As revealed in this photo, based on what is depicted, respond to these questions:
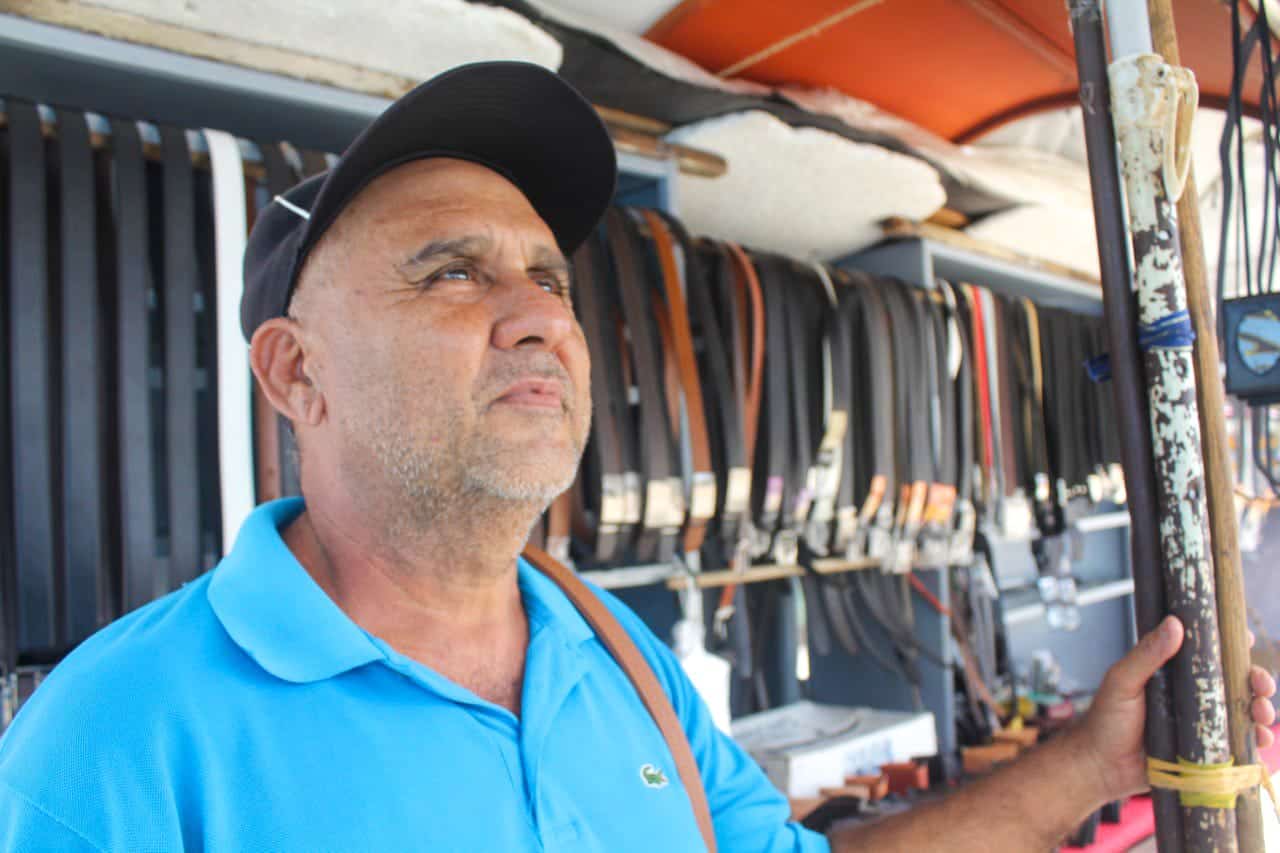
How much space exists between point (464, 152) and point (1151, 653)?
3.00 feet

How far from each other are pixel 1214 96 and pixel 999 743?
1840 millimetres

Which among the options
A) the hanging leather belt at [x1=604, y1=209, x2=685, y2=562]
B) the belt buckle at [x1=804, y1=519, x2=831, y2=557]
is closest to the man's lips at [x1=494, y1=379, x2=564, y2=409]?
the hanging leather belt at [x1=604, y1=209, x2=685, y2=562]

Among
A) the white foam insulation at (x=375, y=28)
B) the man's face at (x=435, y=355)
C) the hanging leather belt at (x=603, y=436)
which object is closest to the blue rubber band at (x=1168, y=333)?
the man's face at (x=435, y=355)

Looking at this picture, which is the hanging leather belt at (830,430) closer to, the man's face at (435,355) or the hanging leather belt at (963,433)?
the hanging leather belt at (963,433)

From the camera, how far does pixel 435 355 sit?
3.18ft

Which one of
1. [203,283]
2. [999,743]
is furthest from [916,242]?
[203,283]

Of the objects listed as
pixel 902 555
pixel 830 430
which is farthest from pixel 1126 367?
Answer: pixel 902 555

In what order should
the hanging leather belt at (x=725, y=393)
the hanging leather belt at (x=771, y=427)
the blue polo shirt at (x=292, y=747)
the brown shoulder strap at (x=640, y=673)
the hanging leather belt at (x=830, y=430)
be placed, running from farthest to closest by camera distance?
1. the hanging leather belt at (x=830, y=430)
2. the hanging leather belt at (x=771, y=427)
3. the hanging leather belt at (x=725, y=393)
4. the brown shoulder strap at (x=640, y=673)
5. the blue polo shirt at (x=292, y=747)

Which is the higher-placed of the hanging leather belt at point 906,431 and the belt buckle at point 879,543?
the hanging leather belt at point 906,431

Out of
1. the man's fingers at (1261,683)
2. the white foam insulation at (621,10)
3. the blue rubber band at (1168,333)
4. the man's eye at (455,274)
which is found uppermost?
the white foam insulation at (621,10)

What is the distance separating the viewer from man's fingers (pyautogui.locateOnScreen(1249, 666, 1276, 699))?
79 cm

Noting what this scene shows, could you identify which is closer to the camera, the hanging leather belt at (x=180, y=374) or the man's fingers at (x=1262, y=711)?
the man's fingers at (x=1262, y=711)

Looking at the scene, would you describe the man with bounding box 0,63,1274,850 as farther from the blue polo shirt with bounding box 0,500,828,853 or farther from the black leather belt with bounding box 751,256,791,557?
the black leather belt with bounding box 751,256,791,557

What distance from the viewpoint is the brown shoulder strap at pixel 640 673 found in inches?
41.8
